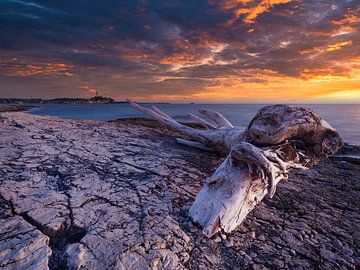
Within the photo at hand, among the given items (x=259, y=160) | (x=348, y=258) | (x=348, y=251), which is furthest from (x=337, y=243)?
(x=259, y=160)

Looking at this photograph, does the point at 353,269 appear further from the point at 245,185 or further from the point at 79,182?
the point at 79,182

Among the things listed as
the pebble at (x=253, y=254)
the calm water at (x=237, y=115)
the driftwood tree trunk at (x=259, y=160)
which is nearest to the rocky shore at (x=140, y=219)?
the pebble at (x=253, y=254)

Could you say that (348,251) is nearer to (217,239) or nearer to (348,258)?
(348,258)

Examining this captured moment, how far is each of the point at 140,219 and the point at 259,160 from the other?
164cm

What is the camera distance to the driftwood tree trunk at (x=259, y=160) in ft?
9.40

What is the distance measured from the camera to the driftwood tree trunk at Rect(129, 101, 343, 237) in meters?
2.87

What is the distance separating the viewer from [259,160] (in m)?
3.00

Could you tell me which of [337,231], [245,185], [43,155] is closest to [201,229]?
[245,185]

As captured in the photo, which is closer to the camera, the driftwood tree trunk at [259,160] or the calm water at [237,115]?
the driftwood tree trunk at [259,160]

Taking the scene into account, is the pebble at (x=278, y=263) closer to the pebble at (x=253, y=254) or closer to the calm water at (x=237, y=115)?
the pebble at (x=253, y=254)

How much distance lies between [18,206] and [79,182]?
88cm

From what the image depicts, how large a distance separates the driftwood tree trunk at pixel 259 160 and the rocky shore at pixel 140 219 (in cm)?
22

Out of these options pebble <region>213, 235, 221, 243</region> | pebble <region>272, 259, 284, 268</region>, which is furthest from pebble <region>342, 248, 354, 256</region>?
pebble <region>213, 235, 221, 243</region>

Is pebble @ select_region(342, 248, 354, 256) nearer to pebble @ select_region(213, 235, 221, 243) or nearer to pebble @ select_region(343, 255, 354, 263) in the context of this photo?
pebble @ select_region(343, 255, 354, 263)
